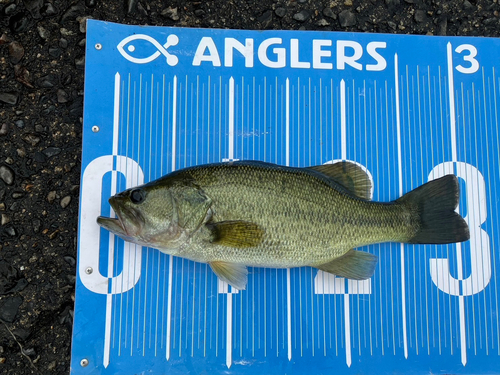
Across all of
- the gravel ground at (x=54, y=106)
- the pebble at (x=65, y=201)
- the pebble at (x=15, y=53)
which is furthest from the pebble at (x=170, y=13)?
the pebble at (x=65, y=201)

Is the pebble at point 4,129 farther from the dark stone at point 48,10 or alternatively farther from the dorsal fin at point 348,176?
the dorsal fin at point 348,176

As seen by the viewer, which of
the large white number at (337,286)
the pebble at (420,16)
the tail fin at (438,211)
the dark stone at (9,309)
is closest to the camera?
the tail fin at (438,211)

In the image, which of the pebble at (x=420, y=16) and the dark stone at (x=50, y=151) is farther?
the pebble at (x=420, y=16)

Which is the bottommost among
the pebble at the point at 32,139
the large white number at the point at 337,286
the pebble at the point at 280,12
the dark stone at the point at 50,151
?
the large white number at the point at 337,286

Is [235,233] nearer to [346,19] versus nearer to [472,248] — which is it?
[472,248]

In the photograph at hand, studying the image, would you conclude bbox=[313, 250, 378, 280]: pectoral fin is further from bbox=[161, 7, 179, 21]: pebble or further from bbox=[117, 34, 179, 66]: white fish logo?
bbox=[161, 7, 179, 21]: pebble

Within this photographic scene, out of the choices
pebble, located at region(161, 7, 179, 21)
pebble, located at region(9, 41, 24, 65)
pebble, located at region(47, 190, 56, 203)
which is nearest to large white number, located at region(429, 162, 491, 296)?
pebble, located at region(161, 7, 179, 21)

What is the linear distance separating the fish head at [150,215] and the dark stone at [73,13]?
1464 mm

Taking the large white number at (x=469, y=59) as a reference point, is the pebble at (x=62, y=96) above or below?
below

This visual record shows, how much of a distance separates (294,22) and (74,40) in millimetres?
1618

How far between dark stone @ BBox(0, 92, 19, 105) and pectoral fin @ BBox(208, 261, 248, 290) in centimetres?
180

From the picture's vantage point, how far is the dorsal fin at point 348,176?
2359 mm

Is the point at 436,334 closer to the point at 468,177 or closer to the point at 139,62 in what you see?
the point at 468,177

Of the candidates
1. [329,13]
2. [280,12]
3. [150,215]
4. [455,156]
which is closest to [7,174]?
[150,215]
